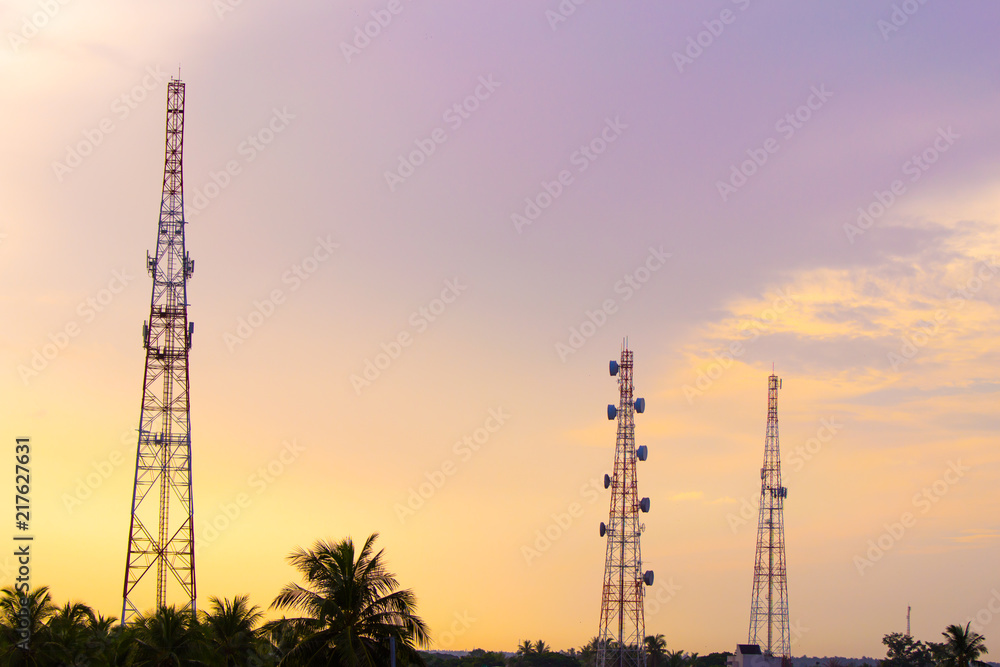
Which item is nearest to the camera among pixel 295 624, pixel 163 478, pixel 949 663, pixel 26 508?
pixel 295 624

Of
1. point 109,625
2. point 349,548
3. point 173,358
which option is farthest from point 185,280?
point 349,548

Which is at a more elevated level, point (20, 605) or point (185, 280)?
point (185, 280)

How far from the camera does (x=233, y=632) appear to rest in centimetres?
7062

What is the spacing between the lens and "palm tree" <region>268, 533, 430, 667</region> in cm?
4856

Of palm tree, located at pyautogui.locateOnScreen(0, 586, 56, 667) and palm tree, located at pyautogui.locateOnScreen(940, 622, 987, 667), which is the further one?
palm tree, located at pyautogui.locateOnScreen(940, 622, 987, 667)

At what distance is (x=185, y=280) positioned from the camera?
294ft

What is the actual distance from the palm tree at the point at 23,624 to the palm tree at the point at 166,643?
9041mm

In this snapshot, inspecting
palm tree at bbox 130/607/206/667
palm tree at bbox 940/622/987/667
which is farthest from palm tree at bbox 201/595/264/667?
palm tree at bbox 940/622/987/667

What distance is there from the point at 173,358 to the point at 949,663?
78.0m

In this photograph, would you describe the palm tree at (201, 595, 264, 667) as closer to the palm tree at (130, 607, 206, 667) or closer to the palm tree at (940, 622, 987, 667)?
the palm tree at (130, 607, 206, 667)

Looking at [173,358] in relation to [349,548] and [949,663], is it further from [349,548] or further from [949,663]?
[949,663]

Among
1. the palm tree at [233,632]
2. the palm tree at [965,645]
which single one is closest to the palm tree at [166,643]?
the palm tree at [233,632]

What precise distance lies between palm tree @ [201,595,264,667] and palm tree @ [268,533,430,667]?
21.7 meters

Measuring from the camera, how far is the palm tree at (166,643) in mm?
64250
